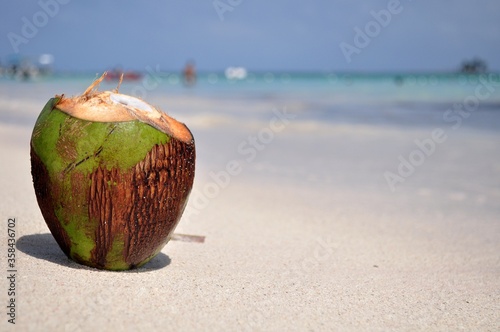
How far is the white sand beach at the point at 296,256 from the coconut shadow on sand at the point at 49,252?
0.05ft

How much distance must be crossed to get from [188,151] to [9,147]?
5.00m

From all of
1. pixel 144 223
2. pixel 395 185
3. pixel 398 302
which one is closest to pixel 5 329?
pixel 144 223

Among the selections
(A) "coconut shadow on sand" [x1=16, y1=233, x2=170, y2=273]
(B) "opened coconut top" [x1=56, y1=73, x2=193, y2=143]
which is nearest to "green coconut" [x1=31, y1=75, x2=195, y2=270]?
(B) "opened coconut top" [x1=56, y1=73, x2=193, y2=143]

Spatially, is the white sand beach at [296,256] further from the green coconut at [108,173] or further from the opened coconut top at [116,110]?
the opened coconut top at [116,110]

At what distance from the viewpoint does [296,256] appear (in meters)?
3.30

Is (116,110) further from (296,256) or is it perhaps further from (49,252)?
(296,256)

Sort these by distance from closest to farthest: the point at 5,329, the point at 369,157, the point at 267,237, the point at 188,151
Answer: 1. the point at 5,329
2. the point at 188,151
3. the point at 267,237
4. the point at 369,157

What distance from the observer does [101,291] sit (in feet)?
7.31

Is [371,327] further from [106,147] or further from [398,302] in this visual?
[106,147]

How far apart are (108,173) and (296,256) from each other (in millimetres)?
1456

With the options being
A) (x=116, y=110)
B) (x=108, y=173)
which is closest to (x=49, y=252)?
(x=108, y=173)

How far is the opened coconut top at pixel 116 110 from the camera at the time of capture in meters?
2.25

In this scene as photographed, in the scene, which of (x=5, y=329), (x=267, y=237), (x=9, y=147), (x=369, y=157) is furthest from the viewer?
(x=369, y=157)

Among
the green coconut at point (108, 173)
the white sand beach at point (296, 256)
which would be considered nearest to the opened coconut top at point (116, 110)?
the green coconut at point (108, 173)
